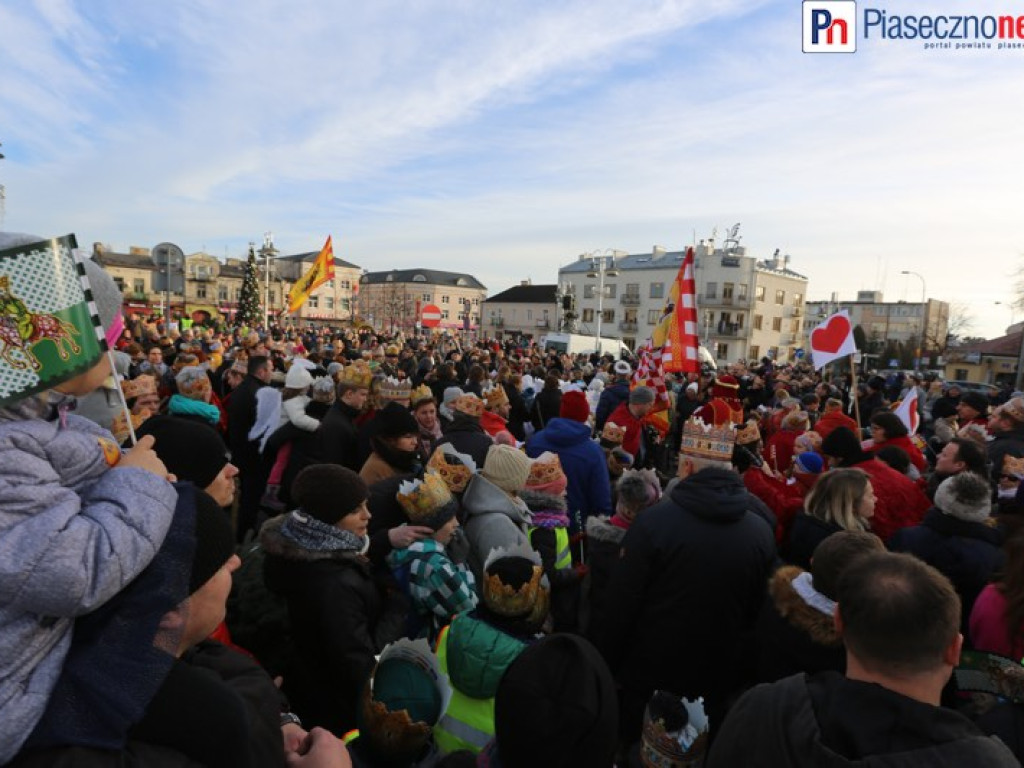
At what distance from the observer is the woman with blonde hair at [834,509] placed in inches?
136

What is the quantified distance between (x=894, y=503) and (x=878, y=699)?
376 centimetres

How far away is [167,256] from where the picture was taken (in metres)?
8.81

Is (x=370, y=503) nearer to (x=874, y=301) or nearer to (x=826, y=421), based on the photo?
(x=826, y=421)

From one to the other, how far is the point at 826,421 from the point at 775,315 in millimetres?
63549

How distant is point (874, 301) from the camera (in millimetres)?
102250

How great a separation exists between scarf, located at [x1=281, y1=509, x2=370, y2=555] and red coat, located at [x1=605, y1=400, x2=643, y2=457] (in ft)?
16.6

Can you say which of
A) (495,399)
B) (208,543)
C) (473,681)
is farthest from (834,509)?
(495,399)

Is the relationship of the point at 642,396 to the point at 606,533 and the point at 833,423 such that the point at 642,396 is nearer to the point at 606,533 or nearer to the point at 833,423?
the point at 833,423

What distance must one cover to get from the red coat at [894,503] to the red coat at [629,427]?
2.85m

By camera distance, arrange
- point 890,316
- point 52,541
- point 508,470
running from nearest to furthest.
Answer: point 52,541, point 508,470, point 890,316

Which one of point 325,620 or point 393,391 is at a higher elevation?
point 393,391

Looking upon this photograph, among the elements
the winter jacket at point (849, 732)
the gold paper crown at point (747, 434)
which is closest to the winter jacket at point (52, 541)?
the winter jacket at point (849, 732)

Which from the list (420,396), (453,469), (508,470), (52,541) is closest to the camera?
(52,541)

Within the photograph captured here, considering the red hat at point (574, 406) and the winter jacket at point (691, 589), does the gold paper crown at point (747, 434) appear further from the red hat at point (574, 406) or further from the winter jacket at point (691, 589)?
the winter jacket at point (691, 589)
